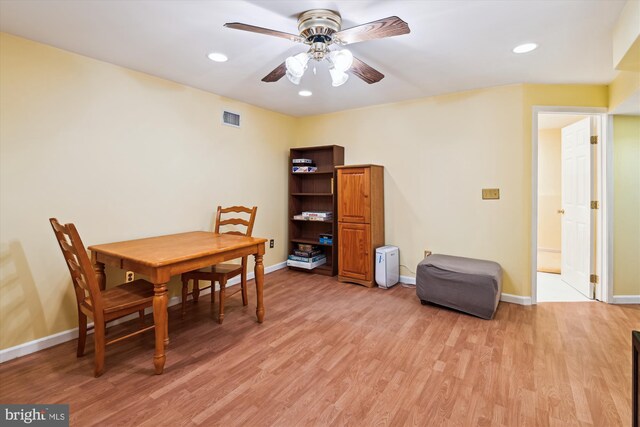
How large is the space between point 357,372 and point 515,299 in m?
2.20

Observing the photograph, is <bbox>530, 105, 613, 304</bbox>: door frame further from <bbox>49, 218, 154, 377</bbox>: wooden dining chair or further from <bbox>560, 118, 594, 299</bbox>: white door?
<bbox>49, 218, 154, 377</bbox>: wooden dining chair

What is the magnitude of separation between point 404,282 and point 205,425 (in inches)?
114

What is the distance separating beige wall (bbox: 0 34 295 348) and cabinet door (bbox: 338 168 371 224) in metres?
1.49

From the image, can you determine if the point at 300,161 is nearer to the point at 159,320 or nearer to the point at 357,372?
the point at 159,320

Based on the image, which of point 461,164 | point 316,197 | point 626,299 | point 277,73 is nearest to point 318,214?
point 316,197

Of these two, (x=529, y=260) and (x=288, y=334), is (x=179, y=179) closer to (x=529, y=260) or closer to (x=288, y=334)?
(x=288, y=334)

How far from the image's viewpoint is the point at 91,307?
1979 mm

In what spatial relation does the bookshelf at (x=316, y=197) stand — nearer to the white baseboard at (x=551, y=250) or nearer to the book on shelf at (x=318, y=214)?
the book on shelf at (x=318, y=214)

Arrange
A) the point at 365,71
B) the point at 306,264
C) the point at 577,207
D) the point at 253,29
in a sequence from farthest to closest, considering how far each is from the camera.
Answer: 1. the point at 306,264
2. the point at 577,207
3. the point at 365,71
4. the point at 253,29

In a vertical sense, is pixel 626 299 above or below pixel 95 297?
below

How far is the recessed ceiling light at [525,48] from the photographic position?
7.65 feet

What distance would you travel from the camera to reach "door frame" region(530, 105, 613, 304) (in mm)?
3131

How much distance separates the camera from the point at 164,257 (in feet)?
6.81

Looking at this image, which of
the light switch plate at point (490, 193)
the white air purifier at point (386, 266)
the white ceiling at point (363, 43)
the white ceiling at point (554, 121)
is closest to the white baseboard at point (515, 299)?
the light switch plate at point (490, 193)
